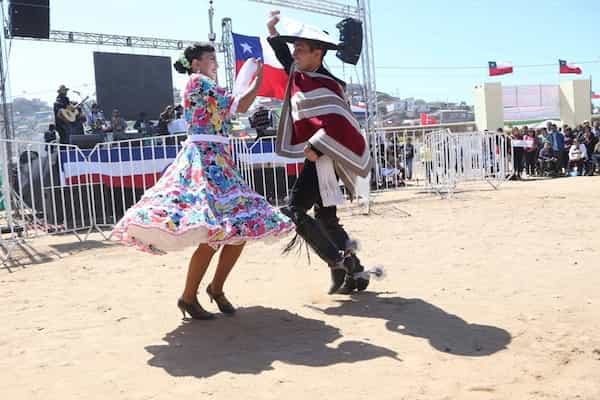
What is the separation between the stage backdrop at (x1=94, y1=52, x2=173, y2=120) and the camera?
1850 centimetres

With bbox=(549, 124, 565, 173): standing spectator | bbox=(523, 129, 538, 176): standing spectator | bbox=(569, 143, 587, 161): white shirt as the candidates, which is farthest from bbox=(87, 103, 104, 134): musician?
bbox=(569, 143, 587, 161): white shirt

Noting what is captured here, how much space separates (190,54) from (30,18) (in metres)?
11.6

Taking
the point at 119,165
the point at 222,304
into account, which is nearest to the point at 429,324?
the point at 222,304

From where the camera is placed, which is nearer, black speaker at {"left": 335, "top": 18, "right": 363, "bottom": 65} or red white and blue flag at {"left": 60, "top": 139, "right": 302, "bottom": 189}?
red white and blue flag at {"left": 60, "top": 139, "right": 302, "bottom": 189}

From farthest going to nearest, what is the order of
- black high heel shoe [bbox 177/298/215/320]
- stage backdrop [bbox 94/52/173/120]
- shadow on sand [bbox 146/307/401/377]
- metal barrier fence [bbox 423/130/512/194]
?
stage backdrop [bbox 94/52/173/120], metal barrier fence [bbox 423/130/512/194], black high heel shoe [bbox 177/298/215/320], shadow on sand [bbox 146/307/401/377]

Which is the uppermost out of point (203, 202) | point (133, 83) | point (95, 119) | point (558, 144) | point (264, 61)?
point (133, 83)

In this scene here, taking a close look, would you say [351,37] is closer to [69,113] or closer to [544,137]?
[69,113]

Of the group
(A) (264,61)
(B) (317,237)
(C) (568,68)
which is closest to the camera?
(B) (317,237)

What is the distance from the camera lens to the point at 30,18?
13.2 m

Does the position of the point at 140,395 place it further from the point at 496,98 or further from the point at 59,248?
the point at 496,98

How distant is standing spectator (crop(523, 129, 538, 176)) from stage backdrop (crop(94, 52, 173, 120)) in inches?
470

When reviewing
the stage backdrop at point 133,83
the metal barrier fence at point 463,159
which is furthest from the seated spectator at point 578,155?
the stage backdrop at point 133,83

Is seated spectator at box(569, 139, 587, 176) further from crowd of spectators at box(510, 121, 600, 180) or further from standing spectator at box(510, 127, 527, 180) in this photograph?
standing spectator at box(510, 127, 527, 180)

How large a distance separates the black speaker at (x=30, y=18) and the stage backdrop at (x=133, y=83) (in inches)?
186
